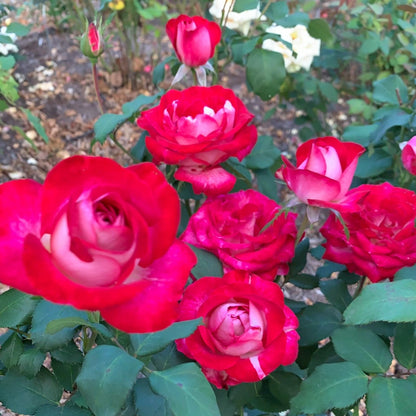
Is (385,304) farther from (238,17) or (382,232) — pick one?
(238,17)

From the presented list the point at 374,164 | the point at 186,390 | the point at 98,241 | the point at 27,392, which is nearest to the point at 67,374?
the point at 27,392

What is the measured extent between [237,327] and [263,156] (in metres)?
0.47

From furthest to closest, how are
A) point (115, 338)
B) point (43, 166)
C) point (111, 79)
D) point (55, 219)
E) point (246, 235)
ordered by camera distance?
point (111, 79) < point (43, 166) < point (246, 235) < point (115, 338) < point (55, 219)

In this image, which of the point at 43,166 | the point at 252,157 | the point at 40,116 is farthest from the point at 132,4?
the point at 252,157

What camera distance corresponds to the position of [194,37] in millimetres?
792

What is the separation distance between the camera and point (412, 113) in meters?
0.90

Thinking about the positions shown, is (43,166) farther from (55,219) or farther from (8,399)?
(55,219)

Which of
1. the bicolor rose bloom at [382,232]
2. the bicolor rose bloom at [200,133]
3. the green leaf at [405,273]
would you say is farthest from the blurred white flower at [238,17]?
the green leaf at [405,273]

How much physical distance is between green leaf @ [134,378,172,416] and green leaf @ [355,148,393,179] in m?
0.64

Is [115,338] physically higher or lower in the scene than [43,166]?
higher

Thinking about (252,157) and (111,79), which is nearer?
(252,157)

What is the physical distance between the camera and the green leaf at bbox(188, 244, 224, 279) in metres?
0.61

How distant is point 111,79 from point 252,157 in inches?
71.1

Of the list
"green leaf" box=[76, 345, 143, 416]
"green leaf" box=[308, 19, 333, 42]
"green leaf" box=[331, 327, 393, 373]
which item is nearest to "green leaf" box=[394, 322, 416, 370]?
"green leaf" box=[331, 327, 393, 373]
